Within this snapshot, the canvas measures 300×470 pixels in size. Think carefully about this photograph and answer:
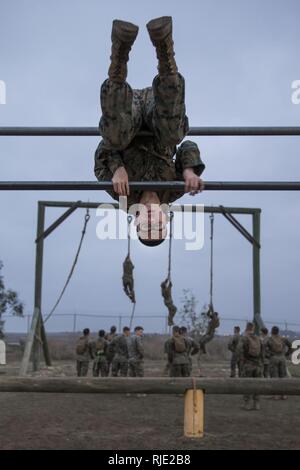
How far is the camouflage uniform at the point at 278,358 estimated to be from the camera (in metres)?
9.50

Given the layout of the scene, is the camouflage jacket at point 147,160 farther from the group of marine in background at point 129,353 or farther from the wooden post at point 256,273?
the wooden post at point 256,273

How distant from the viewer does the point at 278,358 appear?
9.59 m

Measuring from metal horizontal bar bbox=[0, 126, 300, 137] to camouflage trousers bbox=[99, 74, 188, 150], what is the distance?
298mm

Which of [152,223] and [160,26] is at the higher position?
[160,26]

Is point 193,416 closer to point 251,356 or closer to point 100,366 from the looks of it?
point 251,356

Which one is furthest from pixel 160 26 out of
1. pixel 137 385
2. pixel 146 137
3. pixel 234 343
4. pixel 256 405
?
pixel 234 343

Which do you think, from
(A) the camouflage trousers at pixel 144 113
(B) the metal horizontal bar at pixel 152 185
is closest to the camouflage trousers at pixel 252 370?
(B) the metal horizontal bar at pixel 152 185

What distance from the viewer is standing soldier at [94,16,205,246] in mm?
2900

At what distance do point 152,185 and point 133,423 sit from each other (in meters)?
4.66

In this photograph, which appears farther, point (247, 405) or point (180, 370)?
point (180, 370)

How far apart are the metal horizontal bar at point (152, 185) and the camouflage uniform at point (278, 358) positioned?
22.0 ft

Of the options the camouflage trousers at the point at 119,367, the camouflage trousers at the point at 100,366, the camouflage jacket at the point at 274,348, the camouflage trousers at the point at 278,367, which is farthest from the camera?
the camouflage trousers at the point at 100,366
